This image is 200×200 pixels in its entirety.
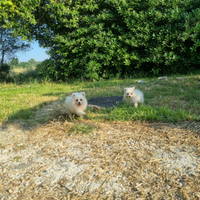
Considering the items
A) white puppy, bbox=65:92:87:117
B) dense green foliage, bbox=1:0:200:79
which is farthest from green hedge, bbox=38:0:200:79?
white puppy, bbox=65:92:87:117

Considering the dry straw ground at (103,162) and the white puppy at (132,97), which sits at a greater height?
the white puppy at (132,97)

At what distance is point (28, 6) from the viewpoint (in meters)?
8.73

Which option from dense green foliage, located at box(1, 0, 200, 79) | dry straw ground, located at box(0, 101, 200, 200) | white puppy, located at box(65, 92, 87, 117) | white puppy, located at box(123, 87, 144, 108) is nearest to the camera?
dry straw ground, located at box(0, 101, 200, 200)

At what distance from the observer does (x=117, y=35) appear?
9898 millimetres

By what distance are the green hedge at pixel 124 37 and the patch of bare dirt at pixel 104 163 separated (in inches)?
256

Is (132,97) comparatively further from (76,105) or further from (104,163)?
(104,163)

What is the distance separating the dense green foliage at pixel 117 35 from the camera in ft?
29.0

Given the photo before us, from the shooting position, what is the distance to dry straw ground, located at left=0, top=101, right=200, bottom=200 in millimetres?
1924

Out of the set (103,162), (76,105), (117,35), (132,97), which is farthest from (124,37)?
(103,162)

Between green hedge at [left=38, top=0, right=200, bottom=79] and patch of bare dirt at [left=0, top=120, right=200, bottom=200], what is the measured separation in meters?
6.49

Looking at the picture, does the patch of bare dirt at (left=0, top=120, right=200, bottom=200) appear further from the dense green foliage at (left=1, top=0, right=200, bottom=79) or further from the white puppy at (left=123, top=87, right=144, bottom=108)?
the dense green foliage at (left=1, top=0, right=200, bottom=79)

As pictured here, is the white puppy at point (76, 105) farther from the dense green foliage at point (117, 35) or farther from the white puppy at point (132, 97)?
the dense green foliage at point (117, 35)

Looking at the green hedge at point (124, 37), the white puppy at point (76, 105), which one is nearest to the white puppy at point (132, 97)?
the white puppy at point (76, 105)

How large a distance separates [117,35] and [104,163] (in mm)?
8632
